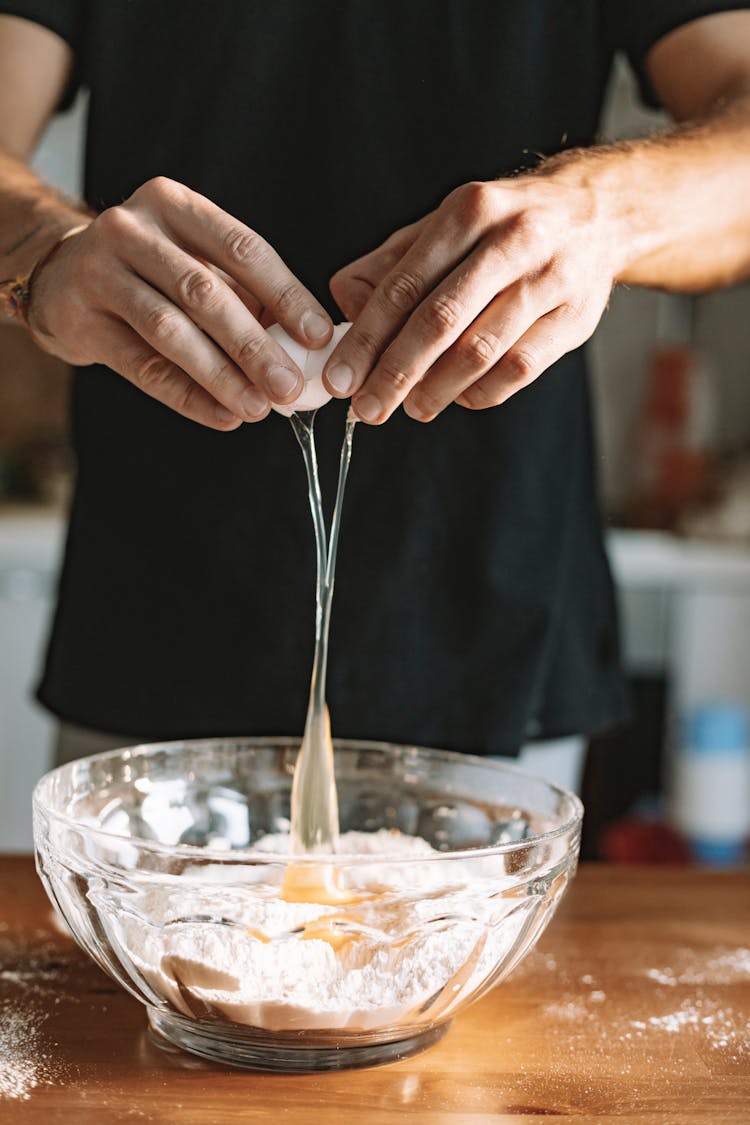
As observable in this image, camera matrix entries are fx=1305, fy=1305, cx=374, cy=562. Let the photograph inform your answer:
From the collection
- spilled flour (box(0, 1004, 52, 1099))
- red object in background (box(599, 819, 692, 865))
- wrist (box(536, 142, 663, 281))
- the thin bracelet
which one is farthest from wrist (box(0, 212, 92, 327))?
red object in background (box(599, 819, 692, 865))

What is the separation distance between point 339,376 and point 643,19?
Answer: 536 millimetres

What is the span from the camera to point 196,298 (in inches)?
27.9

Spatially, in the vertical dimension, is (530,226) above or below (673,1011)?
above

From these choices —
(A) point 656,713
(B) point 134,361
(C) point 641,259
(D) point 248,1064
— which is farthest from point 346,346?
(A) point 656,713

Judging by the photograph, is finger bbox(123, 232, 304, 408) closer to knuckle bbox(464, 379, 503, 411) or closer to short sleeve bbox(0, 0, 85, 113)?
knuckle bbox(464, 379, 503, 411)

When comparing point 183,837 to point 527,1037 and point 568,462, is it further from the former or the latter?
point 568,462

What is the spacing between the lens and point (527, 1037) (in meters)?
0.70

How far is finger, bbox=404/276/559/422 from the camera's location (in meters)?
0.72

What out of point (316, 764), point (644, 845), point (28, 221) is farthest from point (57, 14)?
point (644, 845)

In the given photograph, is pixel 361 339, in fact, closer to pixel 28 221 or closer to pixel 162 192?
pixel 162 192

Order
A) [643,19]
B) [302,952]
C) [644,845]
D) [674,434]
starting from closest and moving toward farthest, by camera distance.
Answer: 1. [302,952]
2. [643,19]
3. [644,845]
4. [674,434]

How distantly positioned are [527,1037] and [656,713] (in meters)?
1.85

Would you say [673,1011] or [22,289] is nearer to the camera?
[673,1011]

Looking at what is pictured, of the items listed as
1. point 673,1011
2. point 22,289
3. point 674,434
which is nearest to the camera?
point 673,1011
